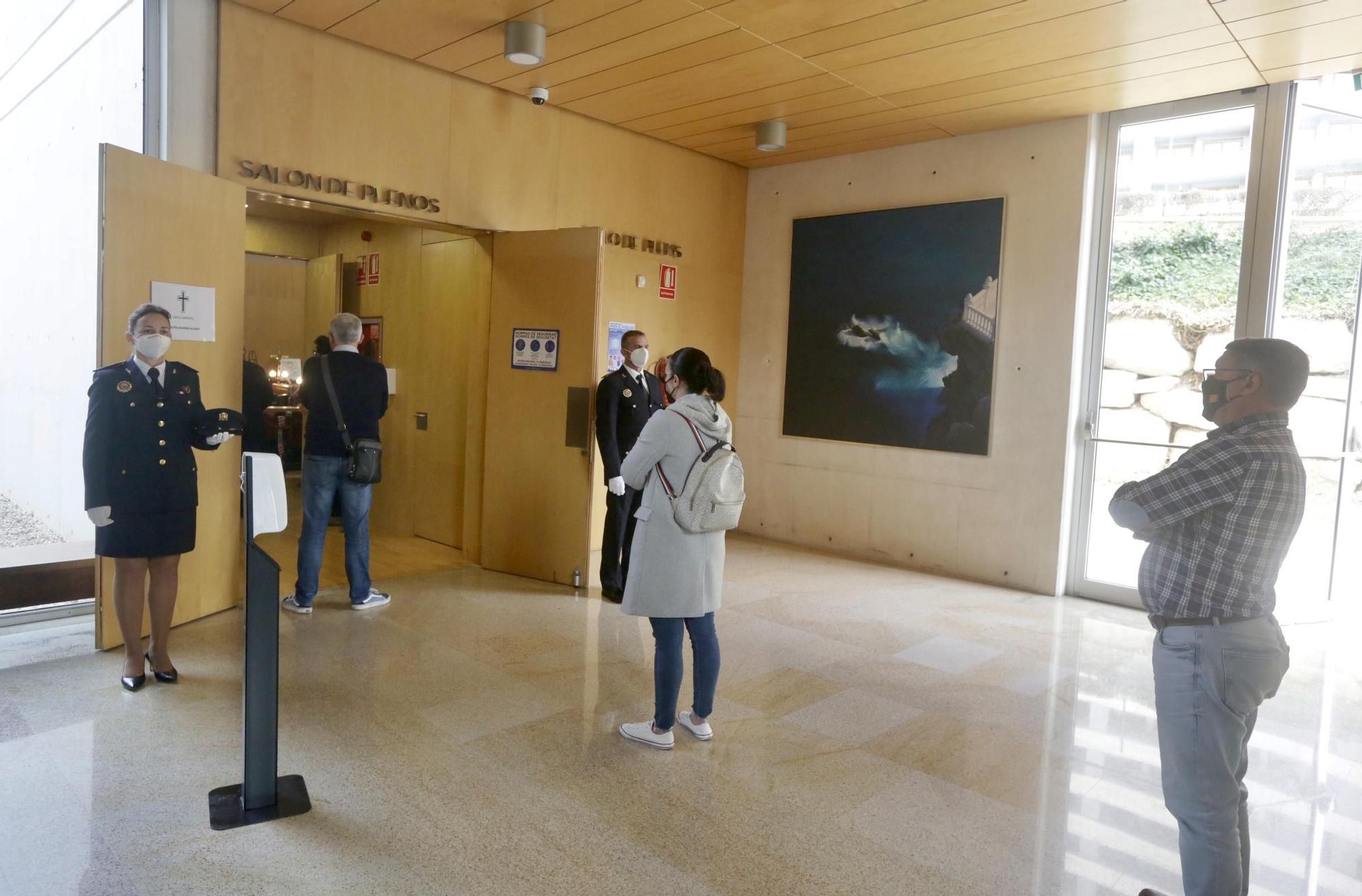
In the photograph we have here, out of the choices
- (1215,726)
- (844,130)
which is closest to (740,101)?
(844,130)

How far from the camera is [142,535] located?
3.63 metres

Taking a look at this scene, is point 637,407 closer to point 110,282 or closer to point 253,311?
point 110,282

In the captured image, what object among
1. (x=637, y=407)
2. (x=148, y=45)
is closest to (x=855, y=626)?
(x=637, y=407)

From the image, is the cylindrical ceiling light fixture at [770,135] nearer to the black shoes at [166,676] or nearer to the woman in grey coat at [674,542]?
the woman in grey coat at [674,542]

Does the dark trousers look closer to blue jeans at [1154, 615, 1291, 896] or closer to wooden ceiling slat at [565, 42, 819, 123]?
wooden ceiling slat at [565, 42, 819, 123]

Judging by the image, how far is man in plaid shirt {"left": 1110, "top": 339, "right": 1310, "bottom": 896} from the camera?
211 centimetres

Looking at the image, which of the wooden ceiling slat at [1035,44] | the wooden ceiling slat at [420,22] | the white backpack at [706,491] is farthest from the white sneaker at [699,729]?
the wooden ceiling slat at [1035,44]

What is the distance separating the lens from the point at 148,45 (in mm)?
4457

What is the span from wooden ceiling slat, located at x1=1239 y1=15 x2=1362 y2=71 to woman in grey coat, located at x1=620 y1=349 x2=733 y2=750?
3.68 metres

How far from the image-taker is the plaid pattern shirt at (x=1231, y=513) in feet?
6.89

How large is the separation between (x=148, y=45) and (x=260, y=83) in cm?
52

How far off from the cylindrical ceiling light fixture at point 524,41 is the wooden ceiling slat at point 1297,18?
356 centimetres

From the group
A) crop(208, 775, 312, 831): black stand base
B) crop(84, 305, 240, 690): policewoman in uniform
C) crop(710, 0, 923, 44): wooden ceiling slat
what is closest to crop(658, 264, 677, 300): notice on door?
crop(710, 0, 923, 44): wooden ceiling slat

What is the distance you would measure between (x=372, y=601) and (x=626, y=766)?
2.52m
